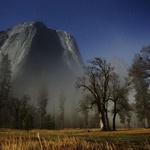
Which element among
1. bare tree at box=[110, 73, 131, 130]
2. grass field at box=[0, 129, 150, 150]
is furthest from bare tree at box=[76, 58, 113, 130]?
grass field at box=[0, 129, 150, 150]

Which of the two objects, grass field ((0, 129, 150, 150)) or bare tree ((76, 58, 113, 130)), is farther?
bare tree ((76, 58, 113, 130))

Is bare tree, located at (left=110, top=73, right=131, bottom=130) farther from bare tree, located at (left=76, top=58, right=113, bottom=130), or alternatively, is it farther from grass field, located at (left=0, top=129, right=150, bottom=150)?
grass field, located at (left=0, top=129, right=150, bottom=150)

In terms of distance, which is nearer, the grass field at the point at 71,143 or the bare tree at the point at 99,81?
the grass field at the point at 71,143

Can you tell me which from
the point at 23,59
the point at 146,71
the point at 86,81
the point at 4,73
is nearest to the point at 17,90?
the point at 23,59

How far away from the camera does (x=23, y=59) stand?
18325cm

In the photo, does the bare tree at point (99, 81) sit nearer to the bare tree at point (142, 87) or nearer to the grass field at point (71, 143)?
the bare tree at point (142, 87)

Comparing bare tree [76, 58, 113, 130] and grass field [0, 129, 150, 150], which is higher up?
bare tree [76, 58, 113, 130]

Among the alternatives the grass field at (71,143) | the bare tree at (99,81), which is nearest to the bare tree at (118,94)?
the bare tree at (99,81)

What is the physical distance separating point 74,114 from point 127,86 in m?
87.0

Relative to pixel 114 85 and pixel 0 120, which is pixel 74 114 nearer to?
pixel 0 120

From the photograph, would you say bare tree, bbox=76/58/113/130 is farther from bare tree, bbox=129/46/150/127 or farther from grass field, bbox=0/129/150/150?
grass field, bbox=0/129/150/150

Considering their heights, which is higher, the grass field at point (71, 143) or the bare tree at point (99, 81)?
the bare tree at point (99, 81)

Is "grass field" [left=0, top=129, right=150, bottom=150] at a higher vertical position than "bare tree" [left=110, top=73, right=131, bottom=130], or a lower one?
lower

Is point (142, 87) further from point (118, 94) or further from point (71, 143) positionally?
point (71, 143)
